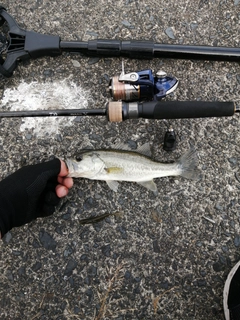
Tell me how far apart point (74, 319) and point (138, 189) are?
4.19ft

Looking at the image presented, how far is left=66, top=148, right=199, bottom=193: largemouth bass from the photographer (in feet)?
9.64

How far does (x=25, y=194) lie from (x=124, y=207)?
89 centimetres

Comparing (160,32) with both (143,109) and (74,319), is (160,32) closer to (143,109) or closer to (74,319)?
(143,109)

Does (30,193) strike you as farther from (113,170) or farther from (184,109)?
(184,109)

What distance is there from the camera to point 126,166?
2.99 m

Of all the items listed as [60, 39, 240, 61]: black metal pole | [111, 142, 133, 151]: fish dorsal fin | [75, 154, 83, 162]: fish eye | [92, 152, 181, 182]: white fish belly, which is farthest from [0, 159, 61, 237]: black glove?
[60, 39, 240, 61]: black metal pole

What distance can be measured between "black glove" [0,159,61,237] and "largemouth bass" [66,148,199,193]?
0.21 m

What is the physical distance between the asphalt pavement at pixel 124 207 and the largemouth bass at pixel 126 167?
0.16 meters

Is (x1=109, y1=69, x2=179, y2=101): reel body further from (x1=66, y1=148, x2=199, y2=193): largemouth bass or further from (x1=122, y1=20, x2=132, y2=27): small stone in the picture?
(x1=122, y1=20, x2=132, y2=27): small stone

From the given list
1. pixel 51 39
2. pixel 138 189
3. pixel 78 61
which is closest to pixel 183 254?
pixel 138 189

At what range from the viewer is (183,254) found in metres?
3.08

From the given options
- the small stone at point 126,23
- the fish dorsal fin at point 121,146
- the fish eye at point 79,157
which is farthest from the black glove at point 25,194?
the small stone at point 126,23

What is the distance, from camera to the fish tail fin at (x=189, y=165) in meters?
3.01


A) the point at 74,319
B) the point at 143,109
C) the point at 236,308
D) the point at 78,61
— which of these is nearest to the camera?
the point at 143,109
